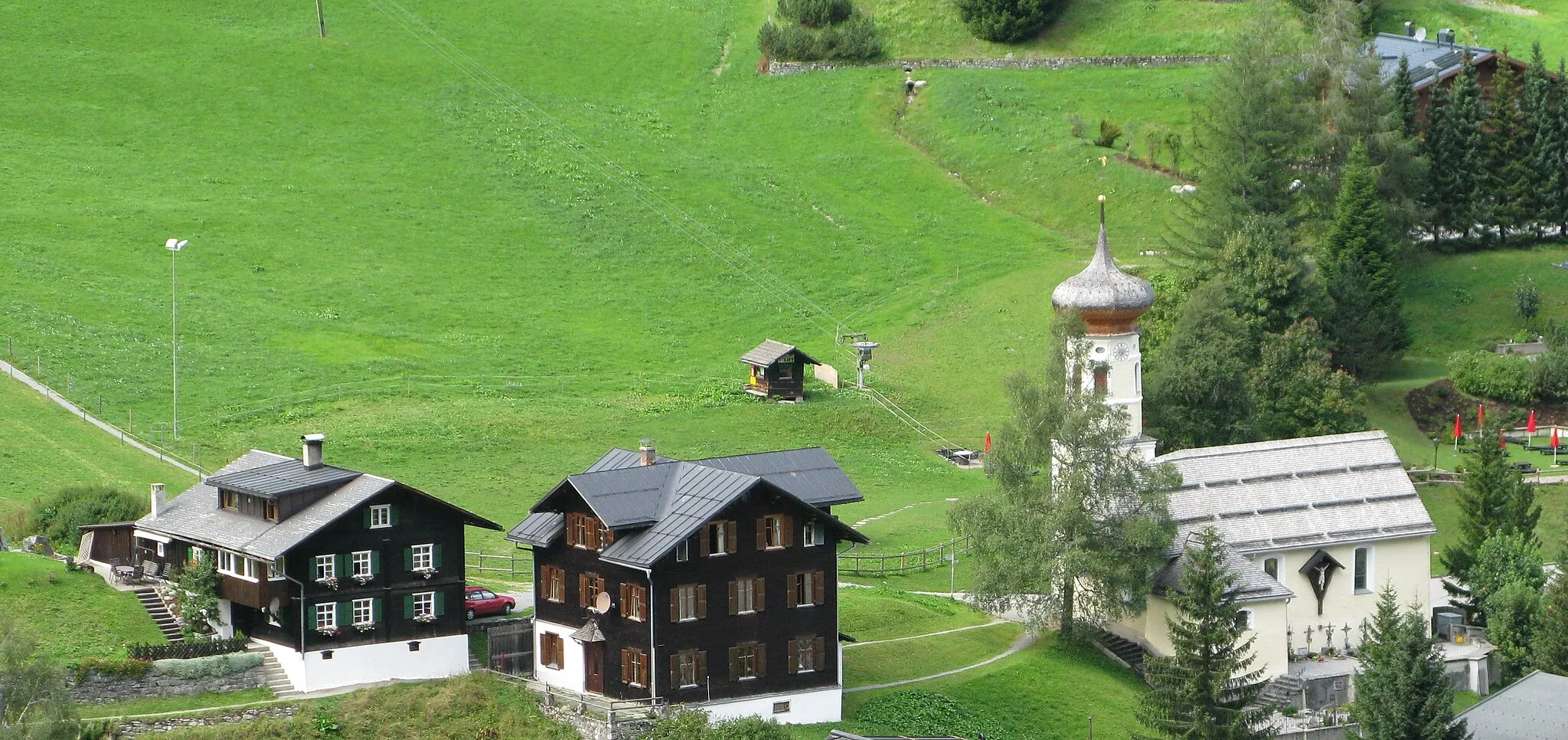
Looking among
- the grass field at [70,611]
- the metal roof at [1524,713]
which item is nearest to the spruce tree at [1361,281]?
the metal roof at [1524,713]

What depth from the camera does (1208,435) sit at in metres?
92.8

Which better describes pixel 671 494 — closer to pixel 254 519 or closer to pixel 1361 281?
pixel 254 519

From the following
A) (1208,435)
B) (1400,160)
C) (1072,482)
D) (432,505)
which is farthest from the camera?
(1400,160)

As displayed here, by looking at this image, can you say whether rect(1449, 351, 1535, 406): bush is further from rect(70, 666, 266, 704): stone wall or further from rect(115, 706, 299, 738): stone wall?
rect(115, 706, 299, 738): stone wall

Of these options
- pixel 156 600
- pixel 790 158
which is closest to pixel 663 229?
pixel 790 158

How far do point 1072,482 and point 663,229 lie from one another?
176ft

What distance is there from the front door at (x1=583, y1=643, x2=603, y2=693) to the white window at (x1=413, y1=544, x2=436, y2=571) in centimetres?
538

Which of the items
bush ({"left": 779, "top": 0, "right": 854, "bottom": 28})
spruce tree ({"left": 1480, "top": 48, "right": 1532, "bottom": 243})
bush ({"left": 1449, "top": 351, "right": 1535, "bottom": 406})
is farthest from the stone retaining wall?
bush ({"left": 1449, "top": 351, "right": 1535, "bottom": 406})

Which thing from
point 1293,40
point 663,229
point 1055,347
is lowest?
point 1055,347

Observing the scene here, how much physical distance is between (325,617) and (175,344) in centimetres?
3411

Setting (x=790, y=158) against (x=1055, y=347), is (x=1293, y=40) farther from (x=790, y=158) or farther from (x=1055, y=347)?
(x=1055, y=347)

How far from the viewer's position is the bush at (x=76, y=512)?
252 feet

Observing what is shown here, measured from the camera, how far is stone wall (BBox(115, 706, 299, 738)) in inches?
2459

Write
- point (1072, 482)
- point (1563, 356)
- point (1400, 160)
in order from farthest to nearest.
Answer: point (1400, 160), point (1563, 356), point (1072, 482)
